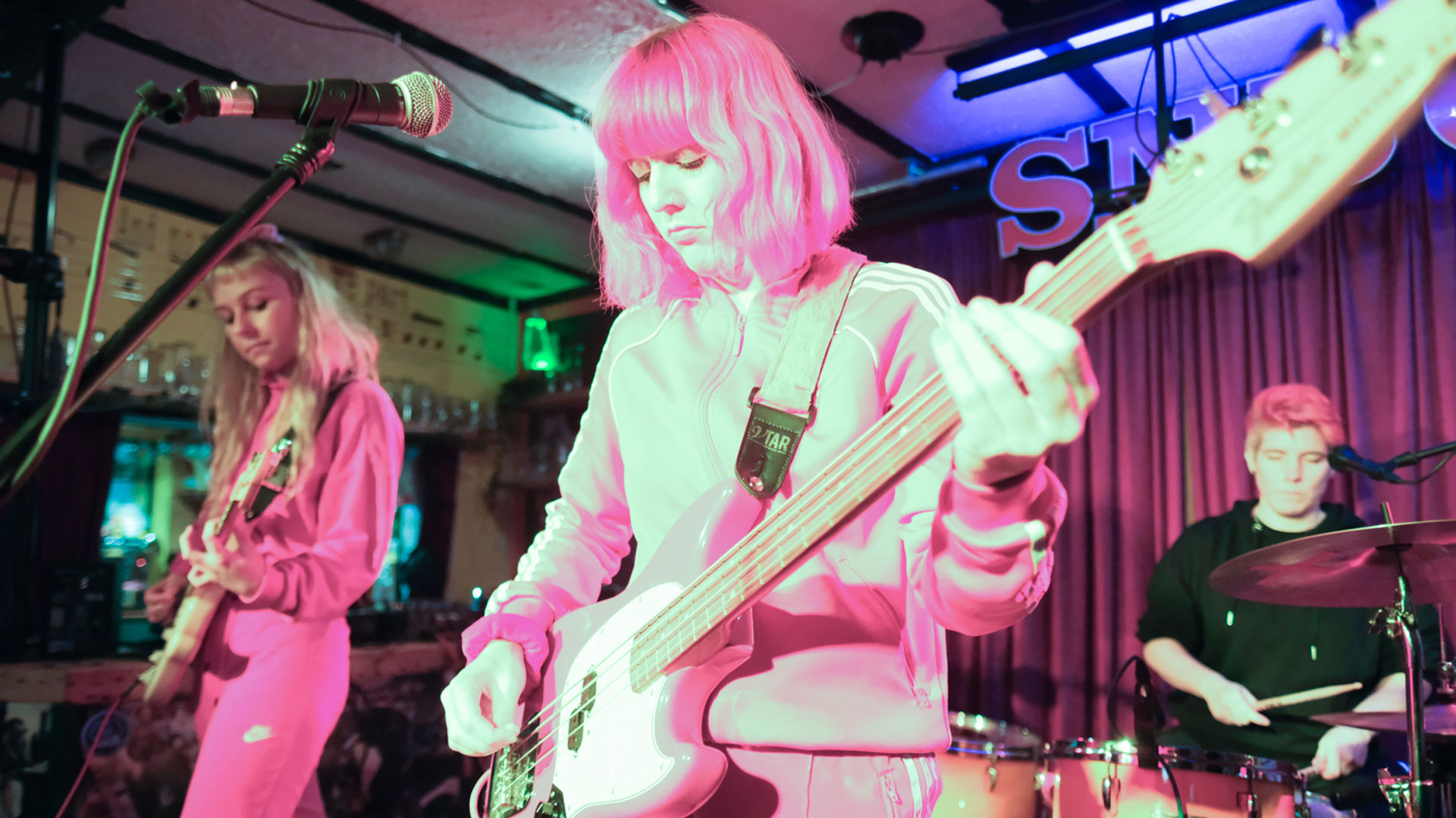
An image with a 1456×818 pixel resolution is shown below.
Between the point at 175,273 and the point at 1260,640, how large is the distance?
3.64 m

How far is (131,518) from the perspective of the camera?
17.0 ft

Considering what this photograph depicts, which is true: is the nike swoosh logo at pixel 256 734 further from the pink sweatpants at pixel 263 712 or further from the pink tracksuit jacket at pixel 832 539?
the pink tracksuit jacket at pixel 832 539

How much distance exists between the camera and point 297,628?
235 centimetres

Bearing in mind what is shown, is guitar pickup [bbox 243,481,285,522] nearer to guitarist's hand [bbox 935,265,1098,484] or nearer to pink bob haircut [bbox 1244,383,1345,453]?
guitarist's hand [bbox 935,265,1098,484]

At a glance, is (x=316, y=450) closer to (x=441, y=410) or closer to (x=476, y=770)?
(x=476, y=770)

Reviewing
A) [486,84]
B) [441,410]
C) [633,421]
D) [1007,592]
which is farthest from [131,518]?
[1007,592]

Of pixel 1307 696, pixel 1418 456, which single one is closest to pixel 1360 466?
pixel 1418 456

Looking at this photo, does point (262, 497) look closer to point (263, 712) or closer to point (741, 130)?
point (263, 712)

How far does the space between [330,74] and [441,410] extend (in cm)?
290

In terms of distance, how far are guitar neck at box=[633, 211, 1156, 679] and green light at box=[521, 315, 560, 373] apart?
6384 millimetres

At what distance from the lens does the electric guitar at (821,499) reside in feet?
2.23

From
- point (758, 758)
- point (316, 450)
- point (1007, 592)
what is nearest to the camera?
point (1007, 592)

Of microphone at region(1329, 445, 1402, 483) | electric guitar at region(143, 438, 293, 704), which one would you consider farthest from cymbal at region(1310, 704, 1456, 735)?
electric guitar at region(143, 438, 293, 704)

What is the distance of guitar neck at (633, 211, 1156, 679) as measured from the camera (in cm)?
77
